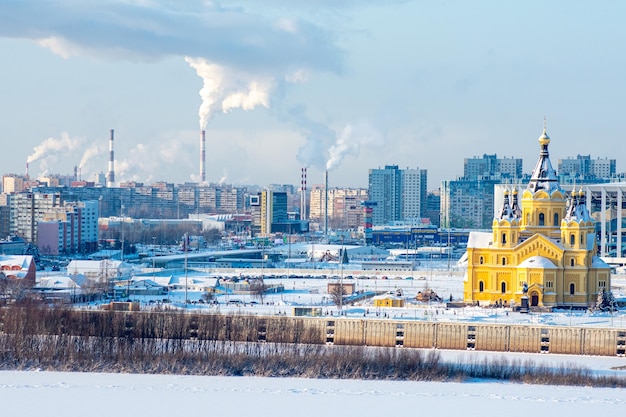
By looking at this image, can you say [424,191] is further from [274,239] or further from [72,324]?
[72,324]

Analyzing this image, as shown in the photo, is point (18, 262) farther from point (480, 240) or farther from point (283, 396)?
point (283, 396)

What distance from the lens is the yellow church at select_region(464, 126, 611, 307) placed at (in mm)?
42312

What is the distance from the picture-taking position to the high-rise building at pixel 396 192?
14100cm

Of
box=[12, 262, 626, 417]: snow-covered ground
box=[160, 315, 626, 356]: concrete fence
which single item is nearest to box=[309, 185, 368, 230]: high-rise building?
box=[160, 315, 626, 356]: concrete fence

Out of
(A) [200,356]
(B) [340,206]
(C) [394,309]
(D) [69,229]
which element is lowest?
(A) [200,356]

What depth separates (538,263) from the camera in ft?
139

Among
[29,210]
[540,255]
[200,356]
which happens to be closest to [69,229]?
[29,210]

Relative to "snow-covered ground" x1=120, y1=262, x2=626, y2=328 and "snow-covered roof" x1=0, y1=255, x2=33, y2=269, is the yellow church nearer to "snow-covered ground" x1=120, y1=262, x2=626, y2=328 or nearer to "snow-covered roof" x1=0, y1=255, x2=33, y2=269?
"snow-covered ground" x1=120, y1=262, x2=626, y2=328

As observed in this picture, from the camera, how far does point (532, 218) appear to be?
43.7m

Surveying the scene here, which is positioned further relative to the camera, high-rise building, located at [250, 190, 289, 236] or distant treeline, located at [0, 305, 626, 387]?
high-rise building, located at [250, 190, 289, 236]

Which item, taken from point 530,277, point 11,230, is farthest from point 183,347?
point 11,230

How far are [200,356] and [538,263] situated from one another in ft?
43.2

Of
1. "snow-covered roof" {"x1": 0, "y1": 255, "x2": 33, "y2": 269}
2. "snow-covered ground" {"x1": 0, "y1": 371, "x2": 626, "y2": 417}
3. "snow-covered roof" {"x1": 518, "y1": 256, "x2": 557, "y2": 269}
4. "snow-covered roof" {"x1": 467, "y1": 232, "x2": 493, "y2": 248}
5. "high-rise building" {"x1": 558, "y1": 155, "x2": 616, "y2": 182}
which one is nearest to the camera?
"snow-covered ground" {"x1": 0, "y1": 371, "x2": 626, "y2": 417}

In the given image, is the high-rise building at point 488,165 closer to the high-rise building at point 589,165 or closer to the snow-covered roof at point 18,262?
the high-rise building at point 589,165
